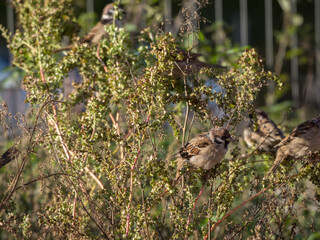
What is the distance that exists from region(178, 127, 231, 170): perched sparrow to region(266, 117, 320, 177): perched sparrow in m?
0.36

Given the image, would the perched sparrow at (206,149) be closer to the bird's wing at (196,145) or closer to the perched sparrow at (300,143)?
the bird's wing at (196,145)

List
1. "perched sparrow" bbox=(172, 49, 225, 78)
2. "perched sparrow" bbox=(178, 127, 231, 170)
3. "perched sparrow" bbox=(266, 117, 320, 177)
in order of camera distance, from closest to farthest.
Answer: "perched sparrow" bbox=(172, 49, 225, 78) → "perched sparrow" bbox=(178, 127, 231, 170) → "perched sparrow" bbox=(266, 117, 320, 177)

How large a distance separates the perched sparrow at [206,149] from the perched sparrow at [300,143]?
0.36m

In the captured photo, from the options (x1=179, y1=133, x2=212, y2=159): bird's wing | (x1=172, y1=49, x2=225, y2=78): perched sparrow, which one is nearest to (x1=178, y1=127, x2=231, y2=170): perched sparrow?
(x1=179, y1=133, x2=212, y2=159): bird's wing

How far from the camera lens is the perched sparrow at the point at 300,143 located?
2525mm

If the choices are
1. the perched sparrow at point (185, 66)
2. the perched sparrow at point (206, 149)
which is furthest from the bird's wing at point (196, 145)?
the perched sparrow at point (185, 66)

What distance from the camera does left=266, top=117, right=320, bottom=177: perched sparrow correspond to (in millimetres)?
2525

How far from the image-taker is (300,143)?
2.58 meters

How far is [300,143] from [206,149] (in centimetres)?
56

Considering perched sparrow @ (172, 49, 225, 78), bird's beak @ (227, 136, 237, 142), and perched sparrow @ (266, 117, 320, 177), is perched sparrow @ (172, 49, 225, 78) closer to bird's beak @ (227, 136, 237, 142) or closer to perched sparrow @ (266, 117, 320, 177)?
bird's beak @ (227, 136, 237, 142)

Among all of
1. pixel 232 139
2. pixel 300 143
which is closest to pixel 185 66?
pixel 232 139

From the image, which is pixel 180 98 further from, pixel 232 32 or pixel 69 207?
pixel 232 32

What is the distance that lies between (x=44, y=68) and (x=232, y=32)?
17.3ft

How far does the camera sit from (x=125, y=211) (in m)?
1.96
